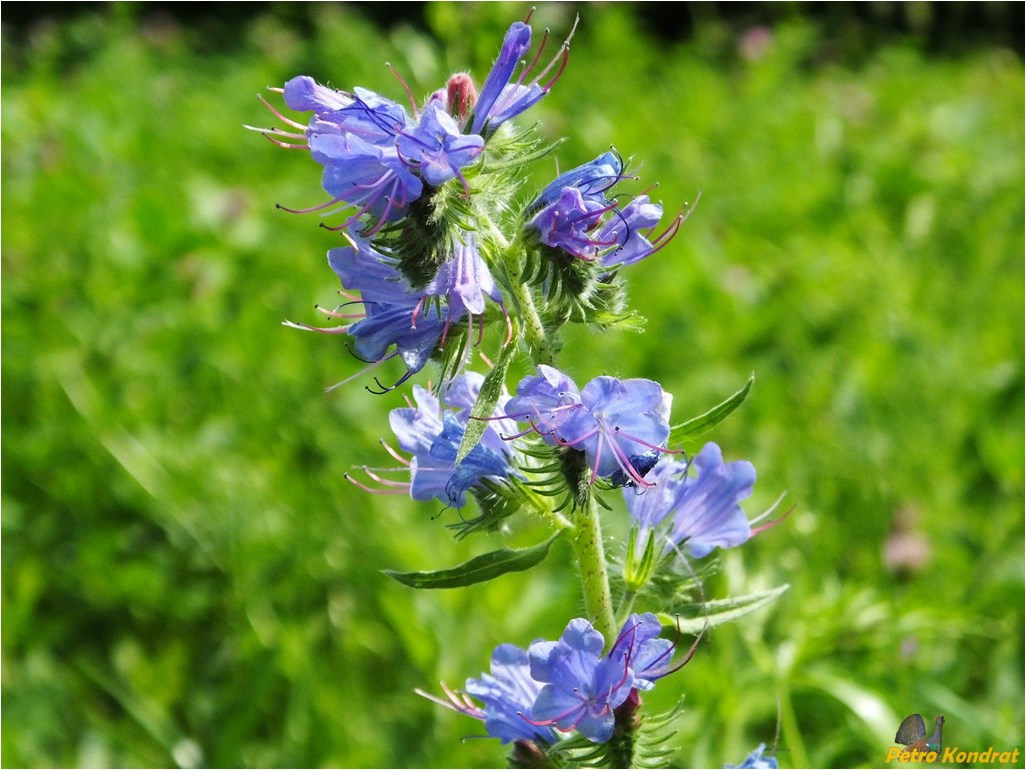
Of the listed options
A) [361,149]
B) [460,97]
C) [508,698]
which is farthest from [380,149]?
[508,698]

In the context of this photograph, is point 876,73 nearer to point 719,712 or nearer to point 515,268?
point 719,712

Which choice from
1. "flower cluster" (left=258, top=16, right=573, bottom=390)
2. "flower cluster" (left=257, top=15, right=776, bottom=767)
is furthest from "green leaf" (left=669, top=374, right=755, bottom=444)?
"flower cluster" (left=258, top=16, right=573, bottom=390)

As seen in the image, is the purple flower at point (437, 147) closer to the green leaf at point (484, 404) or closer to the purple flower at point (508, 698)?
the green leaf at point (484, 404)

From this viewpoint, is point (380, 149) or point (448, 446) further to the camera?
point (448, 446)

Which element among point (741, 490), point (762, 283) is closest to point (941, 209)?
point (762, 283)

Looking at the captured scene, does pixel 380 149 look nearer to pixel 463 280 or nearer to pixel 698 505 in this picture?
pixel 463 280

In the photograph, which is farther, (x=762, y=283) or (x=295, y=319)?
(x=762, y=283)

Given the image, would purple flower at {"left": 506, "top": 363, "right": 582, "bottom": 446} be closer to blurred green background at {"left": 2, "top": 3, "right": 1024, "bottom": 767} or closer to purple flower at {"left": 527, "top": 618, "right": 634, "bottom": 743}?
purple flower at {"left": 527, "top": 618, "right": 634, "bottom": 743}
